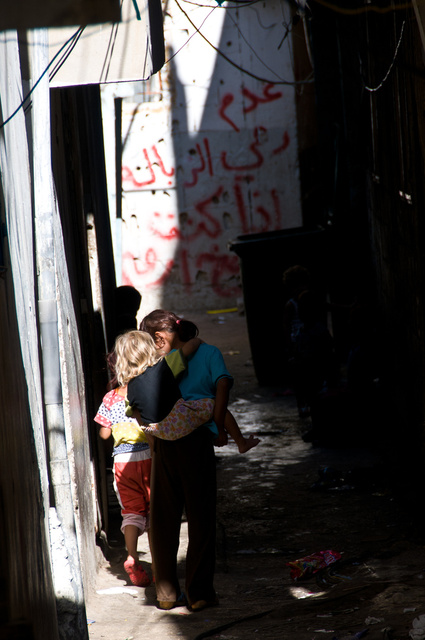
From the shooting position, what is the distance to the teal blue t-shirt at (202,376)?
4.22 m

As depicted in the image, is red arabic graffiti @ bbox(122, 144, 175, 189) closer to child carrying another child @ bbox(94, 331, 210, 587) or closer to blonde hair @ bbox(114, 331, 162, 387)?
child carrying another child @ bbox(94, 331, 210, 587)

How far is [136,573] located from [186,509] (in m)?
0.59

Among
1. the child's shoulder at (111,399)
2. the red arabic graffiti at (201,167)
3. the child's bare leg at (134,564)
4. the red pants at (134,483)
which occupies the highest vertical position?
the red arabic graffiti at (201,167)

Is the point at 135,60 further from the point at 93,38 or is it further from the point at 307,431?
the point at 307,431

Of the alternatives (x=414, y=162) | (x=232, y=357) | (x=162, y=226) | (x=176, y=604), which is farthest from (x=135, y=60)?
(x=162, y=226)

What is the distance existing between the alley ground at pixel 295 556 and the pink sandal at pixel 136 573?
1.7 inches

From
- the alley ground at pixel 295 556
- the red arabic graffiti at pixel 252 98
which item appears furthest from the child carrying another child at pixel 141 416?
the red arabic graffiti at pixel 252 98

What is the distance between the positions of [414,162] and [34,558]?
3.82m

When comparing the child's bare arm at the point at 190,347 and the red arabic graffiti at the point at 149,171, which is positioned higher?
the red arabic graffiti at the point at 149,171

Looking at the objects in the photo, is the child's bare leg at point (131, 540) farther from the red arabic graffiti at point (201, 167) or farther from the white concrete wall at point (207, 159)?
the red arabic graffiti at point (201, 167)

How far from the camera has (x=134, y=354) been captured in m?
4.29

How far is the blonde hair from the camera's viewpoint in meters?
4.29

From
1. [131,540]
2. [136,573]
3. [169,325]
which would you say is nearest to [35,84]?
[169,325]

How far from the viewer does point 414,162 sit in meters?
5.30
